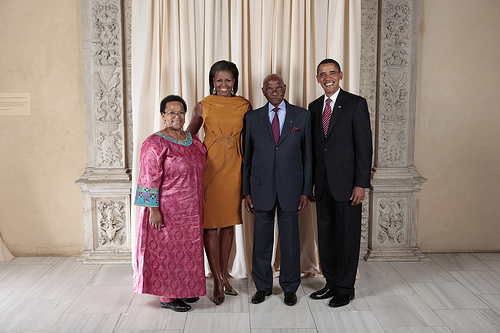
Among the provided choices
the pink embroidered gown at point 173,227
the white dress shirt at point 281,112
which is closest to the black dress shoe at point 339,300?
the pink embroidered gown at point 173,227

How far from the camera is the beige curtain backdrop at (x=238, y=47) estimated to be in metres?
3.61

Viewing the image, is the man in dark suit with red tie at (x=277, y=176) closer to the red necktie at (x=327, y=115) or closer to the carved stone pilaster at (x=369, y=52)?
the red necktie at (x=327, y=115)

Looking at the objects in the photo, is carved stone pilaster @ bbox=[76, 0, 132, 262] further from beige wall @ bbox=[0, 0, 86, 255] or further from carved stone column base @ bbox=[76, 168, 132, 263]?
beige wall @ bbox=[0, 0, 86, 255]

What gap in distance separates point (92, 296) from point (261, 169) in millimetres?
1601

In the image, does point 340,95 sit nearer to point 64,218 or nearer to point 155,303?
point 155,303

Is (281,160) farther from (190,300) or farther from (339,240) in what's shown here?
(190,300)

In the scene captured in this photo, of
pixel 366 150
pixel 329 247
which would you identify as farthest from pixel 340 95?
pixel 329 247

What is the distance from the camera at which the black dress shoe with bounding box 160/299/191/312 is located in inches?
117

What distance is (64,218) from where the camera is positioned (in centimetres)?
408

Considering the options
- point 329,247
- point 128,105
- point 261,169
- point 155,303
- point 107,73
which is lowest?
point 155,303

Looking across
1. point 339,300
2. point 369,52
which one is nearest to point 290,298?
point 339,300

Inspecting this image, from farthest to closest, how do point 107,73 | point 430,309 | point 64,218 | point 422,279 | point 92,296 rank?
point 64,218 < point 107,73 < point 422,279 < point 92,296 < point 430,309

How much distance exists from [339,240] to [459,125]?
197 centimetres

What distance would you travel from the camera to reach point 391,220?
402cm
